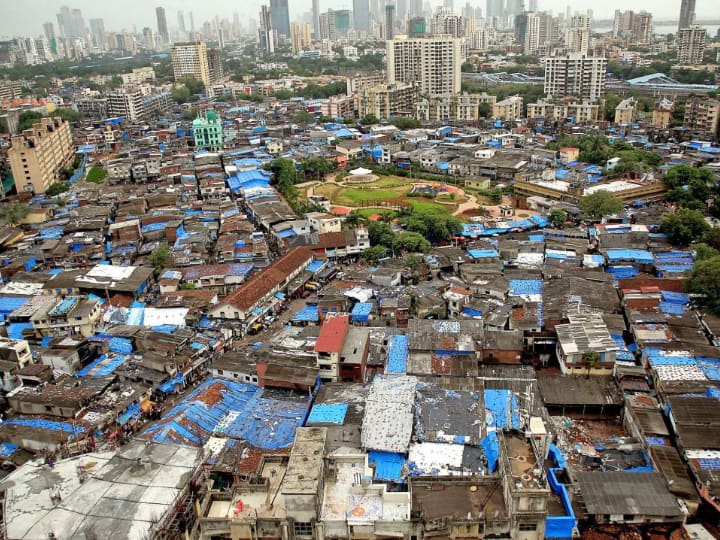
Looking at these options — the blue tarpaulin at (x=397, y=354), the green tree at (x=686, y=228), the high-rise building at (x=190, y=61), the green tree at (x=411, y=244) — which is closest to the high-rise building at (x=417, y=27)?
the high-rise building at (x=190, y=61)

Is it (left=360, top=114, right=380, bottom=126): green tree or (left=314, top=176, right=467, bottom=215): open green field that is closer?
(left=314, top=176, right=467, bottom=215): open green field

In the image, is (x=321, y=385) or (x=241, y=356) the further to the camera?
(x=241, y=356)

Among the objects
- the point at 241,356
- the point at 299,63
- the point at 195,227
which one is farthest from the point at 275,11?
the point at 241,356

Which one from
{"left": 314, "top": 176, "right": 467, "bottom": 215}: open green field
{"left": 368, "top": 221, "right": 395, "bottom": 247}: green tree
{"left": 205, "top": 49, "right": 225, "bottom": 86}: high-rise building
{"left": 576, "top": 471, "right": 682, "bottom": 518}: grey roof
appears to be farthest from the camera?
{"left": 205, "top": 49, "right": 225, "bottom": 86}: high-rise building

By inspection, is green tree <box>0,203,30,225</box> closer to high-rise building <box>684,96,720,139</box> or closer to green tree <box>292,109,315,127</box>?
green tree <box>292,109,315,127</box>

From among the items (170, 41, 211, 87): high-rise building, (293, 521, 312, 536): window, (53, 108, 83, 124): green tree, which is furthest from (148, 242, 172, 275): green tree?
(170, 41, 211, 87): high-rise building

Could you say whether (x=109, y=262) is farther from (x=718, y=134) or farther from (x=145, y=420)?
(x=718, y=134)
